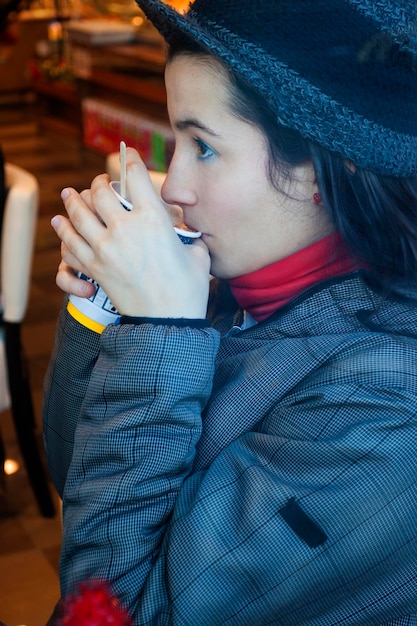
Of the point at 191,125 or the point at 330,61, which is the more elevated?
the point at 330,61

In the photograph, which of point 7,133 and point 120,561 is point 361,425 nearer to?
point 120,561

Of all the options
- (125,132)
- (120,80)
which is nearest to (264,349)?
(125,132)

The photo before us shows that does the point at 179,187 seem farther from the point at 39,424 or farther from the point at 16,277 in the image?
the point at 39,424

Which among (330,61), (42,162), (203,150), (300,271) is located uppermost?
(330,61)

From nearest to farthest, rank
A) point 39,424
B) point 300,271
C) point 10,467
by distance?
point 300,271 < point 10,467 < point 39,424

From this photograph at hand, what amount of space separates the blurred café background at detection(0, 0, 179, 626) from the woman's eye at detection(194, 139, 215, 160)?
0.28 metres

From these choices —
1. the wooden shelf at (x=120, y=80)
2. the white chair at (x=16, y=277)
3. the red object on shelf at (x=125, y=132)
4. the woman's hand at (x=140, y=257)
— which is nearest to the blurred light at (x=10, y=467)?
the white chair at (x=16, y=277)

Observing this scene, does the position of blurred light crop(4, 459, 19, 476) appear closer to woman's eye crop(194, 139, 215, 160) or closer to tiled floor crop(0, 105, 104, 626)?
tiled floor crop(0, 105, 104, 626)

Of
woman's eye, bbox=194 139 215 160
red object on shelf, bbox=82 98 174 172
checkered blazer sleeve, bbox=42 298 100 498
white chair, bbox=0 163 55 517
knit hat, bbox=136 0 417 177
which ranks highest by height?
knit hat, bbox=136 0 417 177

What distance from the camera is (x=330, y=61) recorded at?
0.96 metres

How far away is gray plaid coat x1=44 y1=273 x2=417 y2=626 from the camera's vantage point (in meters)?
0.94

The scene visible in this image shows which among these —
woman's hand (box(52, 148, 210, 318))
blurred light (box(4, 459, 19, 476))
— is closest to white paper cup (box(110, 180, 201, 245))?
woman's hand (box(52, 148, 210, 318))

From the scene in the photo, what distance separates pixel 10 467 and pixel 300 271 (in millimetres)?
2058

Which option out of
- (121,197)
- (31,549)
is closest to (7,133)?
(31,549)
